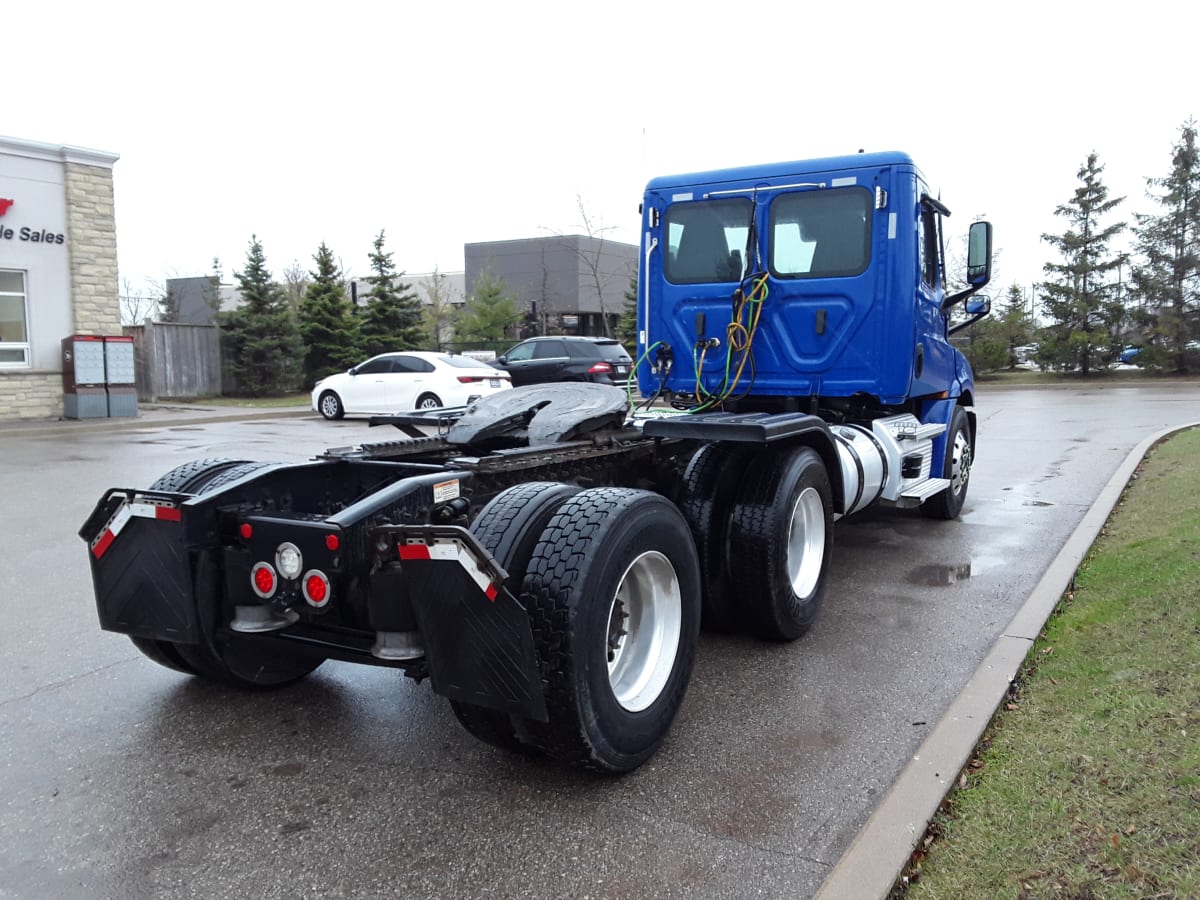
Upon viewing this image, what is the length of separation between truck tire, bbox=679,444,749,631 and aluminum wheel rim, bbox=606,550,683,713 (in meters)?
1.06

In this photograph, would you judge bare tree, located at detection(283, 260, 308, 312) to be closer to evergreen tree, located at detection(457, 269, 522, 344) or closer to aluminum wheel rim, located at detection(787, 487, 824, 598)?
evergreen tree, located at detection(457, 269, 522, 344)

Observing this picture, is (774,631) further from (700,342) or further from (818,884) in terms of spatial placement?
(700,342)

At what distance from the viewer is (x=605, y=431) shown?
525 centimetres

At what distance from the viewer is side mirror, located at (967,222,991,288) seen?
7.66 m

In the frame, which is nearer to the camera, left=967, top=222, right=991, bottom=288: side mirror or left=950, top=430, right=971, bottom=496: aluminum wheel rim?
left=967, top=222, right=991, bottom=288: side mirror

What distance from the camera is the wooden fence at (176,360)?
2556 centimetres

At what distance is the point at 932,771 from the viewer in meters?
3.44

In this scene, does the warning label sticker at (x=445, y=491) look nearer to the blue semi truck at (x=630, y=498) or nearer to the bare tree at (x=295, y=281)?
the blue semi truck at (x=630, y=498)

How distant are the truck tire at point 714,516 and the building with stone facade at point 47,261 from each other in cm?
1843

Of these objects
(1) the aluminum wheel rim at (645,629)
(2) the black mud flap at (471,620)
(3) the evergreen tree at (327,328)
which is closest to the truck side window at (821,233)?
(1) the aluminum wheel rim at (645,629)

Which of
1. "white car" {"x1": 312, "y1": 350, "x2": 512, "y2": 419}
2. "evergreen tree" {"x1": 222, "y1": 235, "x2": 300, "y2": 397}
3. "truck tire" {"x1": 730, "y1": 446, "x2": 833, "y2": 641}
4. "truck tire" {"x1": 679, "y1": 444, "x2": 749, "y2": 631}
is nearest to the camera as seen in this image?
"truck tire" {"x1": 730, "y1": 446, "x2": 833, "y2": 641}

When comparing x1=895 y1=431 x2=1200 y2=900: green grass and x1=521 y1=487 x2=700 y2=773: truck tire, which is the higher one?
x1=521 y1=487 x2=700 y2=773: truck tire

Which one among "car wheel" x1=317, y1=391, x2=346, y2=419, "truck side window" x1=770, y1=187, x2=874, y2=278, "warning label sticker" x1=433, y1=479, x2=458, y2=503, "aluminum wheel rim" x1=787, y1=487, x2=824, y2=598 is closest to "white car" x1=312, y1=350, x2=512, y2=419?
"car wheel" x1=317, y1=391, x2=346, y2=419

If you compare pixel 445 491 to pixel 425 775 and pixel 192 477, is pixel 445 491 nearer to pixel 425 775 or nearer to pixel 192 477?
pixel 425 775
